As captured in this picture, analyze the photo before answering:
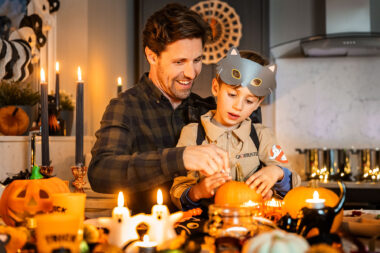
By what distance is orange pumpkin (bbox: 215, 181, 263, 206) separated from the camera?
1162 millimetres

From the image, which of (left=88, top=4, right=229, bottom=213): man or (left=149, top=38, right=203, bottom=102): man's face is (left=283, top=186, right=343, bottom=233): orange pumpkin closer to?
(left=88, top=4, right=229, bottom=213): man

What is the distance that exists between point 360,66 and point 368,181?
0.90 meters

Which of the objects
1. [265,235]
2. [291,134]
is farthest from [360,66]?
[265,235]

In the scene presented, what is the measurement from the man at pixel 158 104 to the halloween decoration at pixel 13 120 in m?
0.61

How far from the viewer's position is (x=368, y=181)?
3.07 meters

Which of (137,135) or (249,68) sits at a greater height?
(249,68)

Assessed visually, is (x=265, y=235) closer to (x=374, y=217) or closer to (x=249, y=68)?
(x=374, y=217)

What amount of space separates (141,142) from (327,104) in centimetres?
220

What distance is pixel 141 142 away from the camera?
1.67 meters

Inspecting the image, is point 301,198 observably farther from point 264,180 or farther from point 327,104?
point 327,104

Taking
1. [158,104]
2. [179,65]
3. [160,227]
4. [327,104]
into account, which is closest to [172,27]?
[179,65]

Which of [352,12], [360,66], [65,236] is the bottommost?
[65,236]

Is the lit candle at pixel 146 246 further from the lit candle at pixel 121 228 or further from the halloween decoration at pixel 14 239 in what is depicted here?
the halloween decoration at pixel 14 239

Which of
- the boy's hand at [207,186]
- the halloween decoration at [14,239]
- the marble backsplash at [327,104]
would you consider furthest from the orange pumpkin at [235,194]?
the marble backsplash at [327,104]
